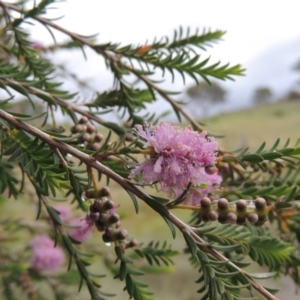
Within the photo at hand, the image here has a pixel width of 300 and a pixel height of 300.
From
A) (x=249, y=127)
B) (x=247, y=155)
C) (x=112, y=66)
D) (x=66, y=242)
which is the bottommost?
(x=66, y=242)

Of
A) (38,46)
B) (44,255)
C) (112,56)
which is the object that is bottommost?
(44,255)

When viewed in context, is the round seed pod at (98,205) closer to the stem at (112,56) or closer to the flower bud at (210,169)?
the flower bud at (210,169)

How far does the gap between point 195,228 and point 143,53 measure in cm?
32

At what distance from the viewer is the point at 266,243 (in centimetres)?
47

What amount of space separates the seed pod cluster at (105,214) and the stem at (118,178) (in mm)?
29

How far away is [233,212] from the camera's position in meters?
0.34

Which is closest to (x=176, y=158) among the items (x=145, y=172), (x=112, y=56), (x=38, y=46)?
(x=145, y=172)

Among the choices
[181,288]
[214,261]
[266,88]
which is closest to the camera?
[214,261]

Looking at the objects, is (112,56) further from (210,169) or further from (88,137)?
(210,169)

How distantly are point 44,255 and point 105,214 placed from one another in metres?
0.90

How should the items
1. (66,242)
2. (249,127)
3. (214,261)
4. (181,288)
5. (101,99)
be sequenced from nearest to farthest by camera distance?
(214,261)
(66,242)
(101,99)
(181,288)
(249,127)

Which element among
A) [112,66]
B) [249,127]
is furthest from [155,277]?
[249,127]

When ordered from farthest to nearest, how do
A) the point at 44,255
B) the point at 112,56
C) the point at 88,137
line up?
the point at 44,255 → the point at 112,56 → the point at 88,137

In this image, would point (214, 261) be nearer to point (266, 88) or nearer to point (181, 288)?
point (181, 288)
